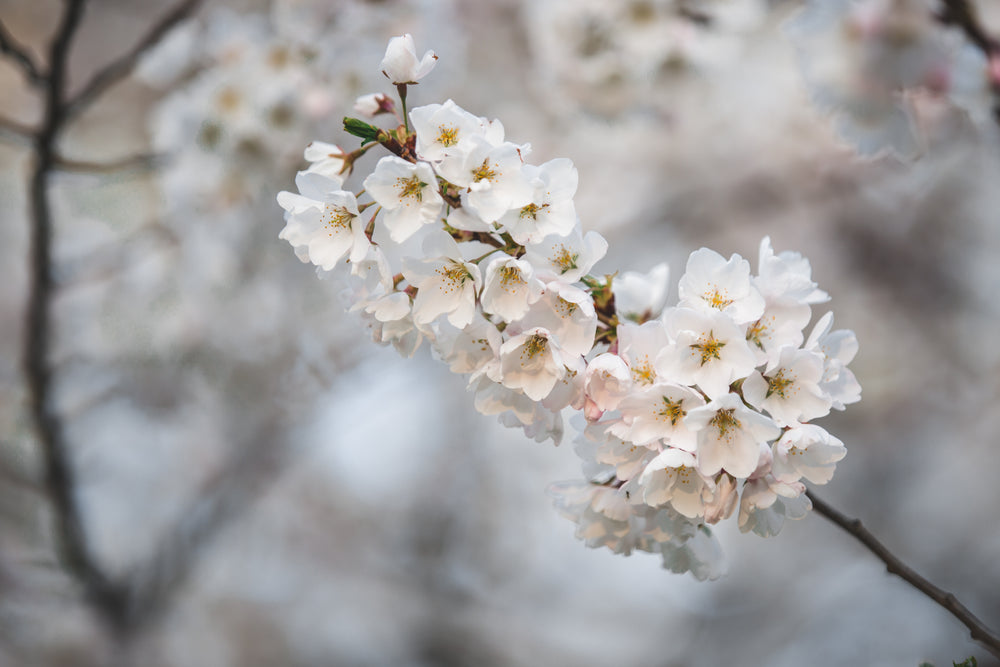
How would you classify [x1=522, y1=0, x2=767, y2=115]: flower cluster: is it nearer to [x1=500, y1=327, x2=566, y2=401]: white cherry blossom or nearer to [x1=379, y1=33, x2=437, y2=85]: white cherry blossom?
[x1=379, y1=33, x2=437, y2=85]: white cherry blossom

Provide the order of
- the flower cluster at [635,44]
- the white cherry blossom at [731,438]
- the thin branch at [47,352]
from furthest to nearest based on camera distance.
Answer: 1. the flower cluster at [635,44]
2. the thin branch at [47,352]
3. the white cherry blossom at [731,438]

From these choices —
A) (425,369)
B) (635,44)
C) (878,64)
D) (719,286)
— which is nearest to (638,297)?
(719,286)

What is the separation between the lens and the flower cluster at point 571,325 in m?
0.46

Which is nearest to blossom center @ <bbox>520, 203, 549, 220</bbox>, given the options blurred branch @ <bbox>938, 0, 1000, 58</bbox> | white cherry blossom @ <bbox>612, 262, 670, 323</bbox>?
white cherry blossom @ <bbox>612, 262, 670, 323</bbox>

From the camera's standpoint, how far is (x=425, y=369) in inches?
101

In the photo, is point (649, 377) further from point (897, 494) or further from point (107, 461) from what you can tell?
point (897, 494)

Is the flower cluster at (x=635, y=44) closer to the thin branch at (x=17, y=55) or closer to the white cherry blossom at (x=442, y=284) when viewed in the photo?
the thin branch at (x=17, y=55)

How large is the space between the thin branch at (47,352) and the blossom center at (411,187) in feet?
2.66

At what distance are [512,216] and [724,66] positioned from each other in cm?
123

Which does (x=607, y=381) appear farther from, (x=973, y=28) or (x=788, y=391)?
(x=973, y=28)

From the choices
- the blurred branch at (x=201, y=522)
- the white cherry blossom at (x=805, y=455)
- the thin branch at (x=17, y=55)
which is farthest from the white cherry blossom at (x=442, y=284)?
the blurred branch at (x=201, y=522)

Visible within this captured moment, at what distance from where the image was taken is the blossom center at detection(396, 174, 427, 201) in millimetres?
484

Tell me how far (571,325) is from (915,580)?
310mm

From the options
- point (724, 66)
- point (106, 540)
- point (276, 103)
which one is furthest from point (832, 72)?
point (106, 540)
